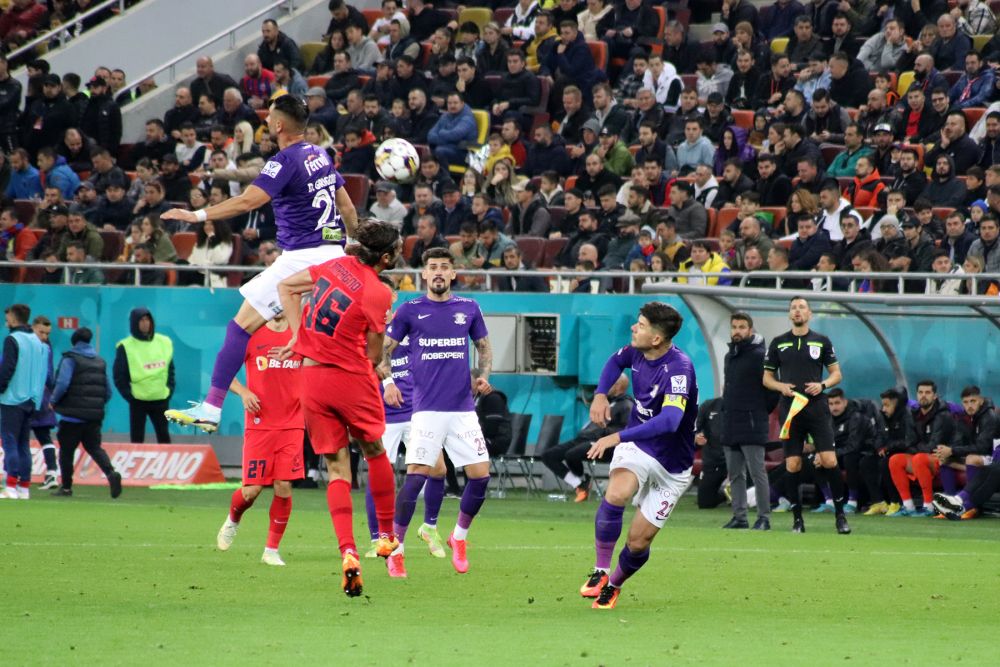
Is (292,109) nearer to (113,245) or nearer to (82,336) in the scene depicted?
(82,336)

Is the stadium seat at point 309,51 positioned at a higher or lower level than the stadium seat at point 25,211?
higher

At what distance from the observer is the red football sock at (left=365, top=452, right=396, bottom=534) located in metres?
10.3

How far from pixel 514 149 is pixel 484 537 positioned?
1076cm

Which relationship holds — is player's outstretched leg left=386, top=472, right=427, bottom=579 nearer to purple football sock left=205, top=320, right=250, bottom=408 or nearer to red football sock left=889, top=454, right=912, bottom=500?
purple football sock left=205, top=320, right=250, bottom=408

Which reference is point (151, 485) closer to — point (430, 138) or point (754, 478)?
point (430, 138)

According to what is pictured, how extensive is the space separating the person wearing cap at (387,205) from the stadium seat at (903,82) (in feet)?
23.1

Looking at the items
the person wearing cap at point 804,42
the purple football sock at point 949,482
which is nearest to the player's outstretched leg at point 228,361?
the purple football sock at point 949,482

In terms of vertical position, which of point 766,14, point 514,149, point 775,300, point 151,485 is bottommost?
point 151,485

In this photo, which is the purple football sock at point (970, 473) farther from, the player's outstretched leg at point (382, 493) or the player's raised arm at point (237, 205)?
the player's raised arm at point (237, 205)

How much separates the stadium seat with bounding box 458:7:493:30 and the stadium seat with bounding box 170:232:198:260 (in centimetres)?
662

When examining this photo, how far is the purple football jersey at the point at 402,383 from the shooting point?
46.1 ft

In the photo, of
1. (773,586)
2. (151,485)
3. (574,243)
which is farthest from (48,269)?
(773,586)

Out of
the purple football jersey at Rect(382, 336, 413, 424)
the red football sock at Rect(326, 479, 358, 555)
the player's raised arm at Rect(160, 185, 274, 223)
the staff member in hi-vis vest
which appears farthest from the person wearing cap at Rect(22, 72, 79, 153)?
the red football sock at Rect(326, 479, 358, 555)

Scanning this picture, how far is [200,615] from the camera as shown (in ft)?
29.4
